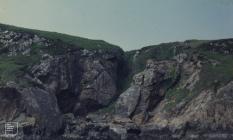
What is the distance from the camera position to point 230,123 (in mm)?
199875

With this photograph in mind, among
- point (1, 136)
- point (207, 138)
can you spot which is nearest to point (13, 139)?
point (1, 136)

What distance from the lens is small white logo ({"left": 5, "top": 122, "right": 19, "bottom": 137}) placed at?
189012 millimetres

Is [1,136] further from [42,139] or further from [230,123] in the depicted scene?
[230,123]

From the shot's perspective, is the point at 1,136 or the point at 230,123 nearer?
the point at 1,136

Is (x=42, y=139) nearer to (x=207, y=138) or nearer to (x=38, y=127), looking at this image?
(x=38, y=127)

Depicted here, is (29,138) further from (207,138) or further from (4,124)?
(207,138)

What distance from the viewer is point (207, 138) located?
199m

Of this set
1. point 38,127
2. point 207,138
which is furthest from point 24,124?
point 207,138

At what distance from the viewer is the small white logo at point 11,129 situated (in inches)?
7441

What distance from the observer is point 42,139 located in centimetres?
19925

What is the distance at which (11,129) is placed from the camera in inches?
7569

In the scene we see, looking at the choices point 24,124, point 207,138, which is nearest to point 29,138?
point 24,124

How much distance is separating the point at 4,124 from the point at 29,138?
9.56 metres

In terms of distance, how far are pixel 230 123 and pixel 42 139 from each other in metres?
58.9
